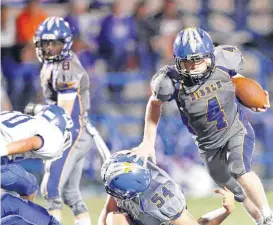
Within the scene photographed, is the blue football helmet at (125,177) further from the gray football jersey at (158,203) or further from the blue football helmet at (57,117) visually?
the blue football helmet at (57,117)

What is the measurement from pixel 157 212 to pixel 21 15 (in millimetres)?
5152

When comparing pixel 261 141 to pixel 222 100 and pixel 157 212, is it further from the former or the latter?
pixel 157 212

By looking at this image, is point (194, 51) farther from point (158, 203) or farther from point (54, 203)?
point (54, 203)

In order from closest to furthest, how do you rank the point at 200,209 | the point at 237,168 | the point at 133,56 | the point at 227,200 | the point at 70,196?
the point at 227,200 → the point at 237,168 → the point at 70,196 → the point at 200,209 → the point at 133,56

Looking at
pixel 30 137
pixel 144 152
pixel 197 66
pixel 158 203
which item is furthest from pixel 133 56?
pixel 30 137

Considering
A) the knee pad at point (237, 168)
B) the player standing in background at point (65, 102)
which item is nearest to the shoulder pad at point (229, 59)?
the knee pad at point (237, 168)

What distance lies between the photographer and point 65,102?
297 inches

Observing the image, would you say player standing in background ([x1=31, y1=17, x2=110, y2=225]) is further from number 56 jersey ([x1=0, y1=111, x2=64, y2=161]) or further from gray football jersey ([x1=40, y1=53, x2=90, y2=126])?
number 56 jersey ([x1=0, y1=111, x2=64, y2=161])

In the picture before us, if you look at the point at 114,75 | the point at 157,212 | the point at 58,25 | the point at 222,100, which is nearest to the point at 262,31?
the point at 114,75

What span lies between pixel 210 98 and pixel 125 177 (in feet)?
3.97

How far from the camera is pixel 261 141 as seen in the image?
10.4 metres

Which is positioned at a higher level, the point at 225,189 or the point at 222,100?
the point at 222,100

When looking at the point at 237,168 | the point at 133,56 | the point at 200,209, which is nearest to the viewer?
the point at 237,168

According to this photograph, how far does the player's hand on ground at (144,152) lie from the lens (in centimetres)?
601
